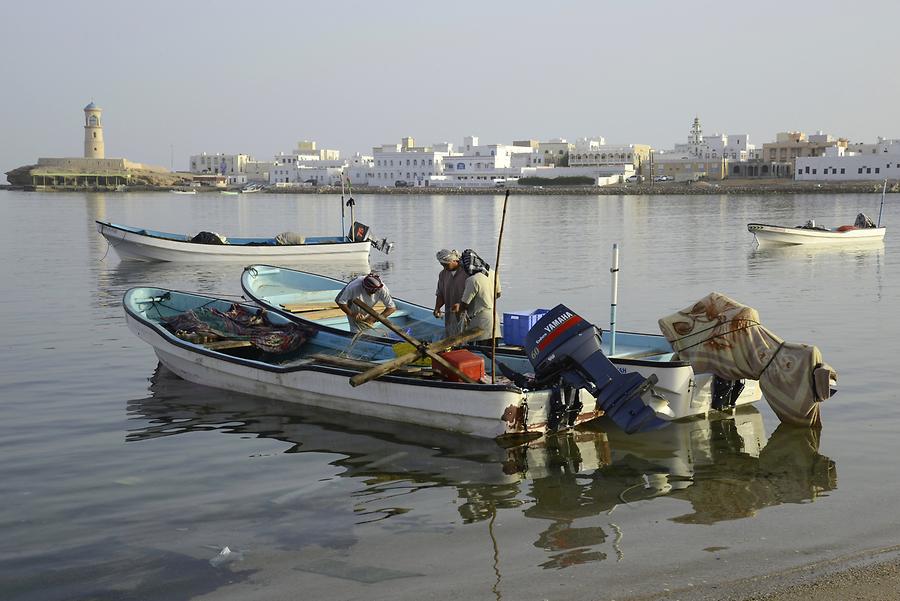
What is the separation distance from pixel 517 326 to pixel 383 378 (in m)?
2.57

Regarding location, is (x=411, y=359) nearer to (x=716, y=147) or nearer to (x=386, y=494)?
(x=386, y=494)

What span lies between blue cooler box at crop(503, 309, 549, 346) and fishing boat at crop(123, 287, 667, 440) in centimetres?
72

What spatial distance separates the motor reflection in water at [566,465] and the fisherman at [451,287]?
1.71 metres

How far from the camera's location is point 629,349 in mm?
12484

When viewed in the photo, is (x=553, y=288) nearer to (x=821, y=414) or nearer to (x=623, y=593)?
(x=821, y=414)

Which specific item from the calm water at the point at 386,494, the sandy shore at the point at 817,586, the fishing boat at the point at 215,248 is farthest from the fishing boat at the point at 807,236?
the sandy shore at the point at 817,586

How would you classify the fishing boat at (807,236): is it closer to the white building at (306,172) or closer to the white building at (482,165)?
the white building at (482,165)

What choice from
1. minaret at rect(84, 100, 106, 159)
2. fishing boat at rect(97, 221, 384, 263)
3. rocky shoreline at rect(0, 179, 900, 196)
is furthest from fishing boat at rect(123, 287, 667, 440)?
minaret at rect(84, 100, 106, 159)

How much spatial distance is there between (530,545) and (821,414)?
18.3 ft

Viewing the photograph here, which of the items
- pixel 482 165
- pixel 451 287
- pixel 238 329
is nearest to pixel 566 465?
pixel 451 287

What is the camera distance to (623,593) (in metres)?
6.44

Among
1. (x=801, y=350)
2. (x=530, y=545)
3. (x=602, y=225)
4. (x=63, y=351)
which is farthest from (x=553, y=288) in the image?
(x=602, y=225)

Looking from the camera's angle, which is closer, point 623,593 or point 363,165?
point 623,593

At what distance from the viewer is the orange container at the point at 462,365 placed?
10695 millimetres
